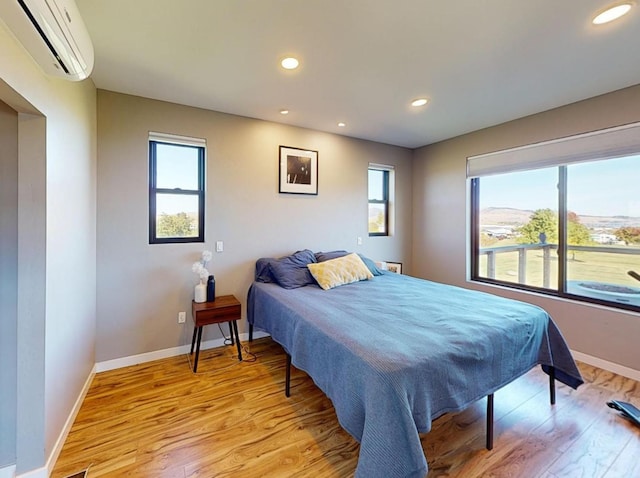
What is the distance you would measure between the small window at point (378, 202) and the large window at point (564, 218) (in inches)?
47.6

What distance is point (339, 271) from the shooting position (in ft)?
9.95

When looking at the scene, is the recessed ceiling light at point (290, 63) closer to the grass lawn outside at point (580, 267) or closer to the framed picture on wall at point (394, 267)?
the framed picture on wall at point (394, 267)

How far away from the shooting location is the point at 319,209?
369cm

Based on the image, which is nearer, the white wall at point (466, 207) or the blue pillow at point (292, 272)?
the white wall at point (466, 207)

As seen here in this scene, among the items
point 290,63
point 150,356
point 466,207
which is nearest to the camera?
point 290,63

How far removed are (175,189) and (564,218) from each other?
13.6 ft

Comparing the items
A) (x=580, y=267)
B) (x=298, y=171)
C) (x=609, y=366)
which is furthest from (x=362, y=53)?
(x=609, y=366)

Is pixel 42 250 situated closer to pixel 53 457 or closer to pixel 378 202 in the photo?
pixel 53 457

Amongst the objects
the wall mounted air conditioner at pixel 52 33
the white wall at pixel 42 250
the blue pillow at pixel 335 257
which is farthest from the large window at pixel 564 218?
the white wall at pixel 42 250

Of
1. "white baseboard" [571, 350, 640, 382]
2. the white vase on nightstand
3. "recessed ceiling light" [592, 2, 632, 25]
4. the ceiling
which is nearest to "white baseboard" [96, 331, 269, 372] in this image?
the white vase on nightstand

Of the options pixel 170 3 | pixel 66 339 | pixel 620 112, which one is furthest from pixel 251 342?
pixel 620 112

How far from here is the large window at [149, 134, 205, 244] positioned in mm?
2793

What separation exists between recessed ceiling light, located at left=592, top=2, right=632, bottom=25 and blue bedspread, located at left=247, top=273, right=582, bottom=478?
1.89 m

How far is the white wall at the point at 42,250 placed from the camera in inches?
54.6
